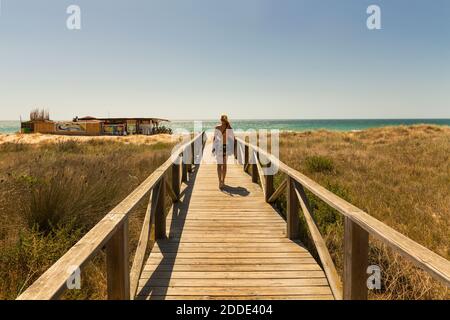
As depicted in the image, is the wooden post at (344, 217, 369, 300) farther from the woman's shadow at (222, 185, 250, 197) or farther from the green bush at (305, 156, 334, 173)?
the green bush at (305, 156, 334, 173)

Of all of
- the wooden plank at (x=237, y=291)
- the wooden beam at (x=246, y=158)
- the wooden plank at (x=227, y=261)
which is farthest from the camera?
the wooden beam at (x=246, y=158)

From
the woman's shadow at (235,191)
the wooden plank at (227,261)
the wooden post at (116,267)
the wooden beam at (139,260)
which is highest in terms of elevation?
the wooden post at (116,267)

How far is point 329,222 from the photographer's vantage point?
5.39 meters

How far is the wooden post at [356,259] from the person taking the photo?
7.66ft

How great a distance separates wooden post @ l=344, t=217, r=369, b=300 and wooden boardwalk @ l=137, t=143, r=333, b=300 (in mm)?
590

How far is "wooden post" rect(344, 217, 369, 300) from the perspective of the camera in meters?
2.34

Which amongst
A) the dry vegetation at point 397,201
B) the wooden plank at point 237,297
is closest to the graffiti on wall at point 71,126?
the dry vegetation at point 397,201

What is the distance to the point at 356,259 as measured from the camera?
7.70ft

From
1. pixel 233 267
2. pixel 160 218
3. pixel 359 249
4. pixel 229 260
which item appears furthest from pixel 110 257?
pixel 160 218

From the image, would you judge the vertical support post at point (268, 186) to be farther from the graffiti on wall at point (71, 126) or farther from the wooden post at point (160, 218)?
the graffiti on wall at point (71, 126)

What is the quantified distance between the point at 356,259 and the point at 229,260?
1753 mm

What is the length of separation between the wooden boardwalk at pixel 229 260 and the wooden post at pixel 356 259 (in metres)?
0.59

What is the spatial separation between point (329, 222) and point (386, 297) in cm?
234
